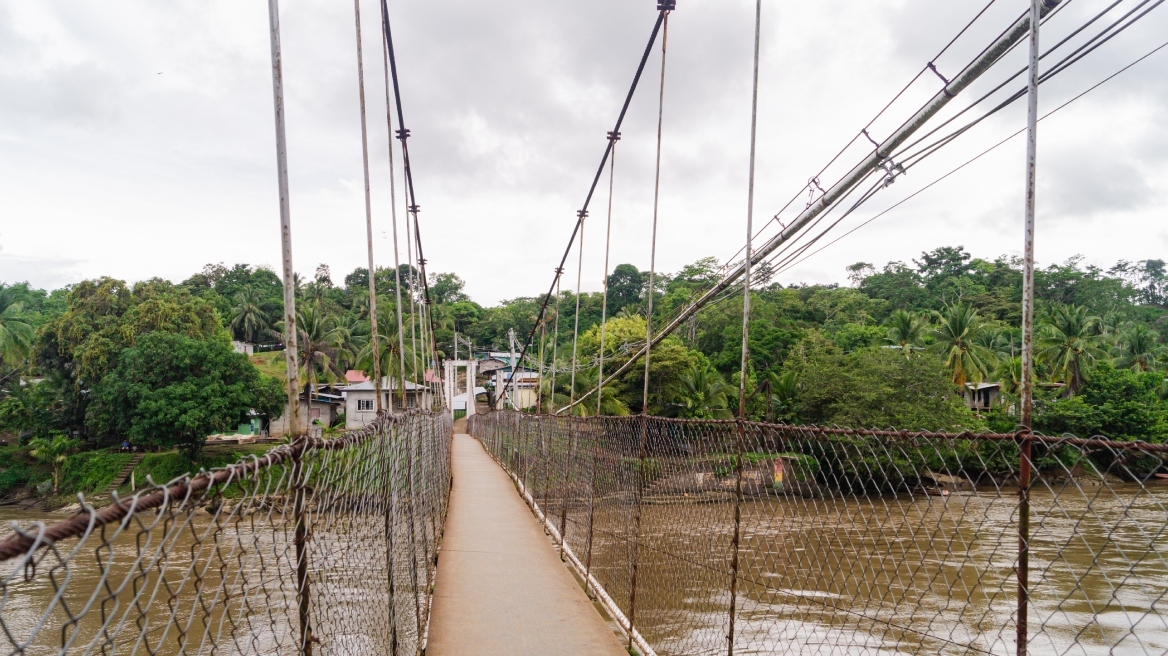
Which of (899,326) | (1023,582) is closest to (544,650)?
(1023,582)

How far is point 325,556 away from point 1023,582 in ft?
5.41

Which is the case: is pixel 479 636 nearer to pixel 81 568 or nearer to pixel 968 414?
pixel 81 568

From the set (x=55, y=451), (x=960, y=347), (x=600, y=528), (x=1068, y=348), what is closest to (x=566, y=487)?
(x=600, y=528)

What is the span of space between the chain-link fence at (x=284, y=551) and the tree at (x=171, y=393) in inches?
814

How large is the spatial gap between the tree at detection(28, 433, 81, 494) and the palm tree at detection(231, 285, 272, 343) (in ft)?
61.6

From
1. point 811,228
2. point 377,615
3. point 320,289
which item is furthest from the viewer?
point 320,289

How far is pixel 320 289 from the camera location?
5003cm

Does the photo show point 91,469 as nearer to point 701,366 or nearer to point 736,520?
point 701,366

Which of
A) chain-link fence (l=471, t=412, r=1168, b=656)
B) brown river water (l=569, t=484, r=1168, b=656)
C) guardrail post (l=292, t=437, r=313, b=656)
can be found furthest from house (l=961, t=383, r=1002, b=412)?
guardrail post (l=292, t=437, r=313, b=656)

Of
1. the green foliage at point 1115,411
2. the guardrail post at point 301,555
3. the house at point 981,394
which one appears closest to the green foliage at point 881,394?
the green foliage at point 1115,411

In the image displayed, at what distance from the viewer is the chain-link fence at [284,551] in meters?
0.80

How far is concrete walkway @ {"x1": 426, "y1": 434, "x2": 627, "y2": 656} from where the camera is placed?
12.7 ft

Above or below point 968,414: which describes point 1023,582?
above

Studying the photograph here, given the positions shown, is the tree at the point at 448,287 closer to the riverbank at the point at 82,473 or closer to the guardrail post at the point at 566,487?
the riverbank at the point at 82,473
